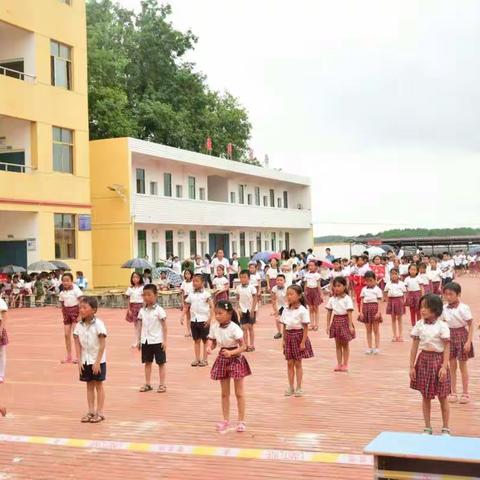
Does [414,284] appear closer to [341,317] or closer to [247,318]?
[247,318]

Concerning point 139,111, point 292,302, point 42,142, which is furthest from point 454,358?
point 139,111

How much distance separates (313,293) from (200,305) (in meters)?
6.09

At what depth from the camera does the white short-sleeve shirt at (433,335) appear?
6.87 m

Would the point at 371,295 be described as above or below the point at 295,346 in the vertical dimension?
above

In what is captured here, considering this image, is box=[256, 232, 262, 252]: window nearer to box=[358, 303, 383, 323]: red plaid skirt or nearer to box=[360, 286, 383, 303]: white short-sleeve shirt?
box=[360, 286, 383, 303]: white short-sleeve shirt

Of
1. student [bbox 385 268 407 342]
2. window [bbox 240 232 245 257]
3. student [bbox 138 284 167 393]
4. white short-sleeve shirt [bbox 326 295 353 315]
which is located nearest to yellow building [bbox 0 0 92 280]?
window [bbox 240 232 245 257]

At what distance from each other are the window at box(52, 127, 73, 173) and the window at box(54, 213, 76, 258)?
184cm

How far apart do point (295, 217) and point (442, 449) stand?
41954mm

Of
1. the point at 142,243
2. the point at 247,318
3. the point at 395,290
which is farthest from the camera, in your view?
the point at 142,243

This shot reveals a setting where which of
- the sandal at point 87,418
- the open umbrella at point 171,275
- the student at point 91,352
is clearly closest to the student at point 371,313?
the student at point 91,352

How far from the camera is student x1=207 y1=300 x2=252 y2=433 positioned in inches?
288

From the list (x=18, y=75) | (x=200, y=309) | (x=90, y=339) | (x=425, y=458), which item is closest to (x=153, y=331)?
(x=90, y=339)

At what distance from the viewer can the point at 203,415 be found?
8.05 meters

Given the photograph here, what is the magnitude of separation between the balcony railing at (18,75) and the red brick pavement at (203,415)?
15537mm
